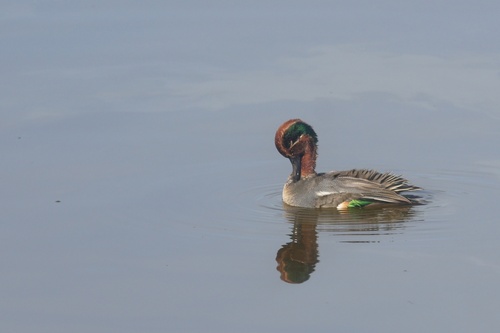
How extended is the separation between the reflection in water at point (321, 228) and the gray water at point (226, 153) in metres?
0.03

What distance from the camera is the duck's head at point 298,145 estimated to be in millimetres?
13625

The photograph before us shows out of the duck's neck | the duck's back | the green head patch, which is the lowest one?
the duck's back

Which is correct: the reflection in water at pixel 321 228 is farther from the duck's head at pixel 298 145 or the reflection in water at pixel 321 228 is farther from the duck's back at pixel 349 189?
the duck's head at pixel 298 145

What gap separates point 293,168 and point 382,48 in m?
4.78

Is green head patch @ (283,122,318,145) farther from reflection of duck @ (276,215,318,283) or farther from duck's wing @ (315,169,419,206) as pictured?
reflection of duck @ (276,215,318,283)

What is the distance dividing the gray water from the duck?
152mm

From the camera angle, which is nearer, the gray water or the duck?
the gray water

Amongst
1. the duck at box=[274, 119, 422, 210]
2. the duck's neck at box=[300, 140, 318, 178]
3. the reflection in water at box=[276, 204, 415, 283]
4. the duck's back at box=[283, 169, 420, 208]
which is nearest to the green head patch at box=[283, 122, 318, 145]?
the duck at box=[274, 119, 422, 210]

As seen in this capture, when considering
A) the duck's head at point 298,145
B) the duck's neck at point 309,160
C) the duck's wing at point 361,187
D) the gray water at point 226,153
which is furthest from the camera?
the duck's neck at point 309,160

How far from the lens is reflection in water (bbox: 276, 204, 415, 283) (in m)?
11.1

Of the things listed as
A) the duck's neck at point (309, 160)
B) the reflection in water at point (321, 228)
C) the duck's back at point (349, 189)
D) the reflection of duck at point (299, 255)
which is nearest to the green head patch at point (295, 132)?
the duck's neck at point (309, 160)

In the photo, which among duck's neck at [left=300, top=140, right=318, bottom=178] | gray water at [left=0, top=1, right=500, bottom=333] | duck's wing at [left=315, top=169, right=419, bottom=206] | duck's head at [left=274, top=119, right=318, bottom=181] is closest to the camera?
gray water at [left=0, top=1, right=500, bottom=333]

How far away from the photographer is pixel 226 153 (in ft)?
47.6

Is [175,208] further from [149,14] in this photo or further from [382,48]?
[149,14]
